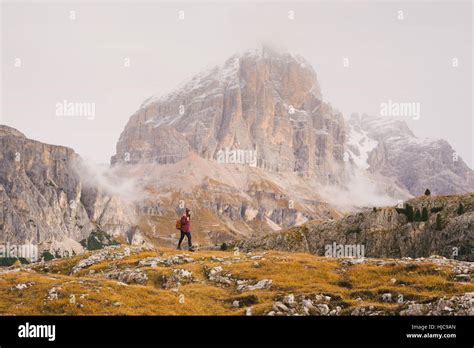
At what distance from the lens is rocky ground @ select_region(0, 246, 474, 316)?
3669 cm

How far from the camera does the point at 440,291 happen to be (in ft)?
133

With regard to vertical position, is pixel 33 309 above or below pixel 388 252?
above

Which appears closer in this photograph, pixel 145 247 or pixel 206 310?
pixel 206 310

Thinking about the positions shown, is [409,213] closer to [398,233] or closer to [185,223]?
[398,233]

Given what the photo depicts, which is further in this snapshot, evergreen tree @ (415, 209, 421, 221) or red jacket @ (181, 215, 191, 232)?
evergreen tree @ (415, 209, 421, 221)

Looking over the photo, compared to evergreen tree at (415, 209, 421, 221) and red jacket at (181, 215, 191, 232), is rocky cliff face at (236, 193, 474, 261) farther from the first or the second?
red jacket at (181, 215, 191, 232)

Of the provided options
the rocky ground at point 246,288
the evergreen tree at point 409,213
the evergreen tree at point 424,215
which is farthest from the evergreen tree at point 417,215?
the rocky ground at point 246,288

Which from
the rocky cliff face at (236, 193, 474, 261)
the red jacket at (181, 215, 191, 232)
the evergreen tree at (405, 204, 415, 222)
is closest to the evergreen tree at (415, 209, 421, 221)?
the rocky cliff face at (236, 193, 474, 261)

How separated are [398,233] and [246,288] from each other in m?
89.1

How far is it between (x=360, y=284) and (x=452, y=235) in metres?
70.9

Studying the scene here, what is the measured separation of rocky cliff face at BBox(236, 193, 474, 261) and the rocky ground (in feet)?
194

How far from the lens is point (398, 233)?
12619cm
